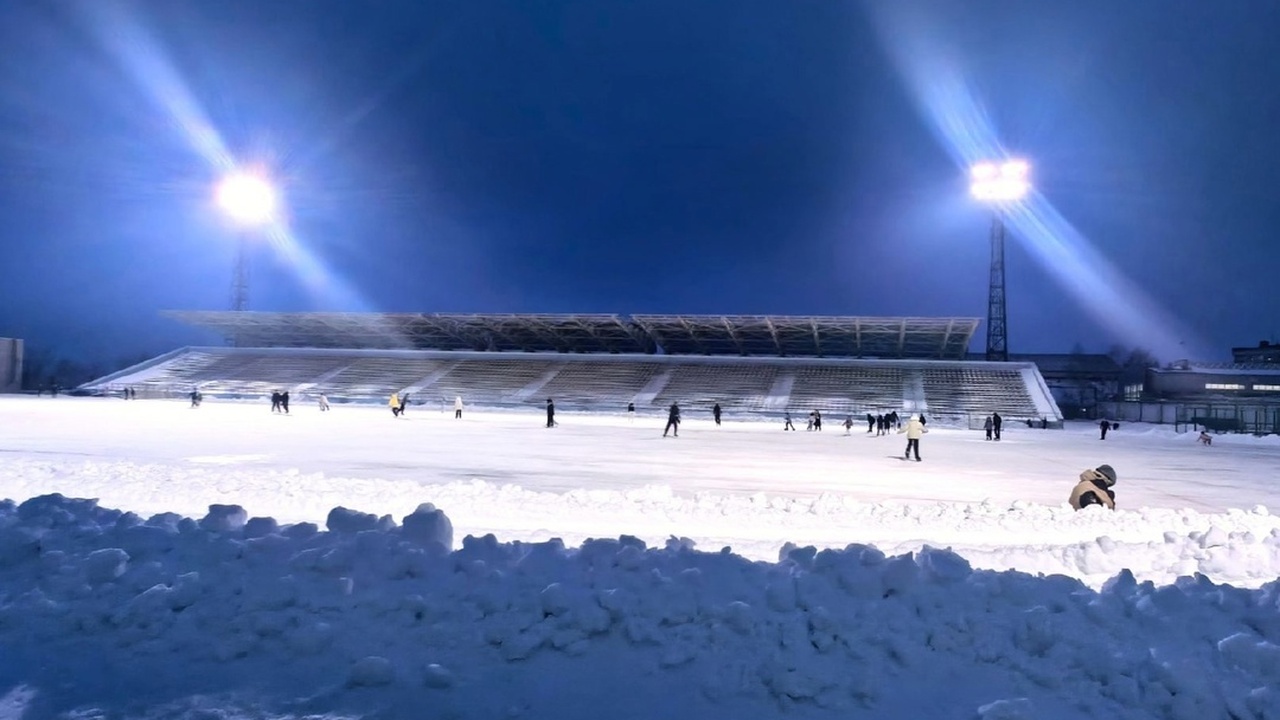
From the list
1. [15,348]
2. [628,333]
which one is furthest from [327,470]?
[15,348]

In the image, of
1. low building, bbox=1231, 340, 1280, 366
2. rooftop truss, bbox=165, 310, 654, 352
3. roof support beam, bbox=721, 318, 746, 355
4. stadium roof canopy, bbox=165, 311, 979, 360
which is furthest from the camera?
low building, bbox=1231, 340, 1280, 366

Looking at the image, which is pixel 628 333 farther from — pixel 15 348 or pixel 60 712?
pixel 60 712

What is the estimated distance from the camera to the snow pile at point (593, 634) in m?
3.71

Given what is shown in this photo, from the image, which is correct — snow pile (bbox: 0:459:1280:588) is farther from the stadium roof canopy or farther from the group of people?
the stadium roof canopy

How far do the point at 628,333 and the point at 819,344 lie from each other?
574 inches

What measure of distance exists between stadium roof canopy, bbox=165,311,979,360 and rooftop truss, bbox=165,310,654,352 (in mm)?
81

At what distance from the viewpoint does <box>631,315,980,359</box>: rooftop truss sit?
5094 centimetres

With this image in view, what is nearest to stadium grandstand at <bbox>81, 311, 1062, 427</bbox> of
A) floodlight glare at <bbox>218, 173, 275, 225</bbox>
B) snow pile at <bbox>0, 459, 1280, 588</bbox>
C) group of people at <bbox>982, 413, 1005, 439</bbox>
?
floodlight glare at <bbox>218, 173, 275, 225</bbox>

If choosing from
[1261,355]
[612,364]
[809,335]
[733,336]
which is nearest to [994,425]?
[809,335]

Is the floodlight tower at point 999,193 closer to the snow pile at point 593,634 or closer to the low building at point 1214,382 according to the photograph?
the low building at point 1214,382

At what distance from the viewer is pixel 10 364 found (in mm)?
56406

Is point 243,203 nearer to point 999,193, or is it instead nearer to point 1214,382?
point 999,193

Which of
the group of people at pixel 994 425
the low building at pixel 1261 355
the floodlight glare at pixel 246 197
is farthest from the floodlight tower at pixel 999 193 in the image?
the floodlight glare at pixel 246 197

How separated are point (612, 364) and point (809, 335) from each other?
14857 millimetres
